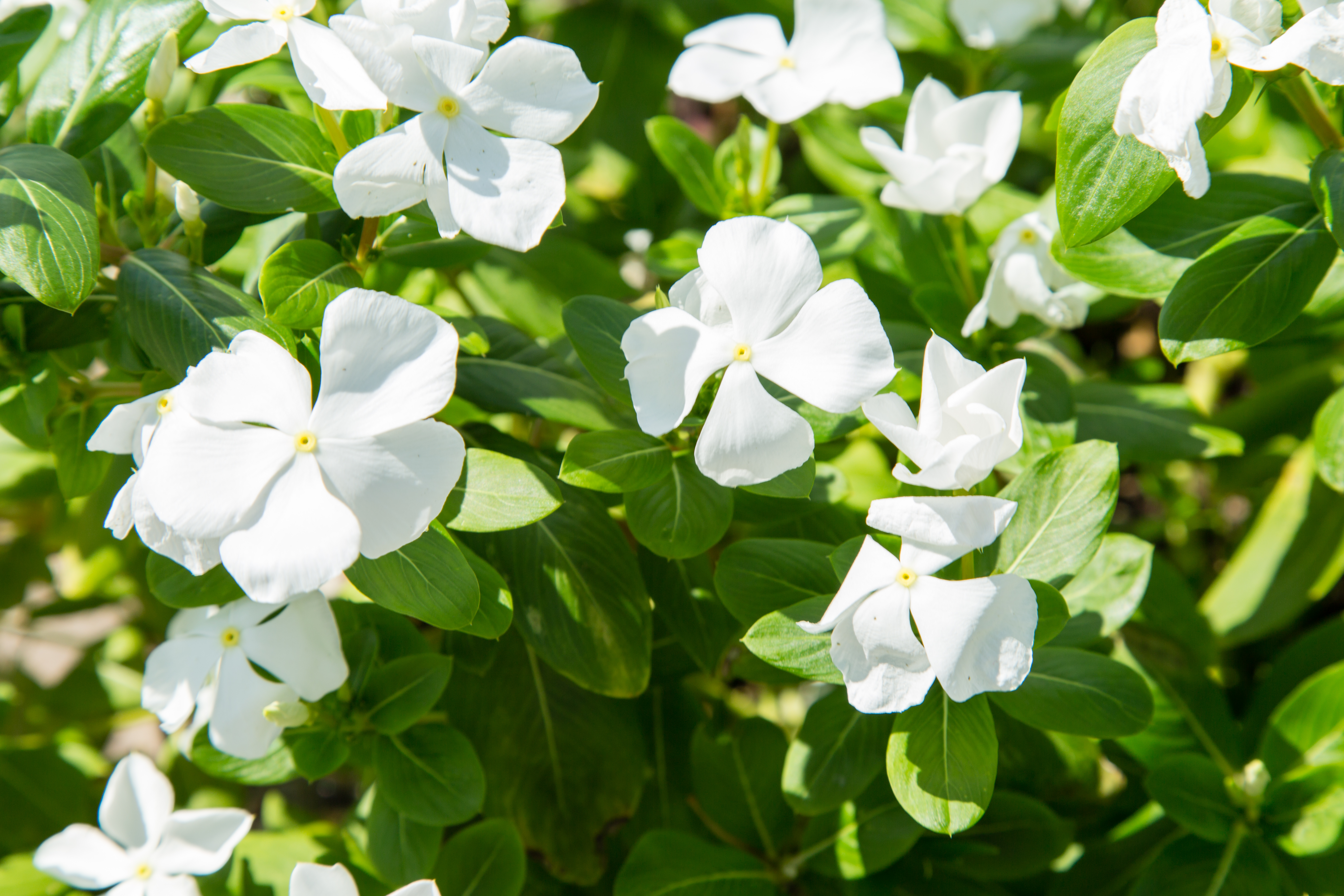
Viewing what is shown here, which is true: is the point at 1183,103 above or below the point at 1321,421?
above

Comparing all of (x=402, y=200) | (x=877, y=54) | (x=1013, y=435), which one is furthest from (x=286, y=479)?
(x=877, y=54)

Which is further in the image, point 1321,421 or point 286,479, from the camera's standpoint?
point 1321,421

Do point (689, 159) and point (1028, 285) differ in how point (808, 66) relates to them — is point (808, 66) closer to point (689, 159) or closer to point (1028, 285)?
point (689, 159)

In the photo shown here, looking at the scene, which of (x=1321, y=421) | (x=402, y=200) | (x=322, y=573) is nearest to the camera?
(x=322, y=573)

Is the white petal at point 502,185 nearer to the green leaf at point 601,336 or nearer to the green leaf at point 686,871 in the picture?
the green leaf at point 601,336

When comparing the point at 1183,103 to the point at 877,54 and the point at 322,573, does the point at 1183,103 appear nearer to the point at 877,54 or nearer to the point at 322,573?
the point at 877,54

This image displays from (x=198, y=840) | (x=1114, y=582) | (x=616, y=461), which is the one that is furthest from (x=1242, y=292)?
(x=198, y=840)

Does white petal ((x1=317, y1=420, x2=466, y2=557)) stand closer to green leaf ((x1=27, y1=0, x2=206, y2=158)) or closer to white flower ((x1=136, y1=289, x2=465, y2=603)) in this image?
white flower ((x1=136, y1=289, x2=465, y2=603))
